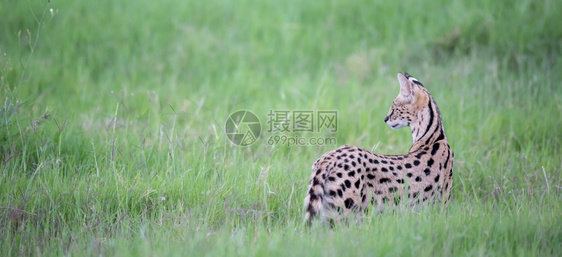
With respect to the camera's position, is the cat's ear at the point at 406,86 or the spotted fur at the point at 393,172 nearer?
the spotted fur at the point at 393,172

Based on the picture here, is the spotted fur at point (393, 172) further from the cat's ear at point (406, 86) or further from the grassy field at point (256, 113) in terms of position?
the grassy field at point (256, 113)

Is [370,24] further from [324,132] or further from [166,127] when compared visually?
[166,127]

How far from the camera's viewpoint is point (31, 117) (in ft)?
22.2

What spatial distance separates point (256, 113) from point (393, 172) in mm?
3822

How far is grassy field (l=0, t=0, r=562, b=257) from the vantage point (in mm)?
4750

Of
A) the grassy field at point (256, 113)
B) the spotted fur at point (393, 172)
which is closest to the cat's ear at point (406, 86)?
the spotted fur at point (393, 172)

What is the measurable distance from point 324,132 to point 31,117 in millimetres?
3784

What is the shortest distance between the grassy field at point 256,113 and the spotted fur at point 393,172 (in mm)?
204

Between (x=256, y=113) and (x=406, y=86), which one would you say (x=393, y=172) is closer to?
(x=406, y=86)

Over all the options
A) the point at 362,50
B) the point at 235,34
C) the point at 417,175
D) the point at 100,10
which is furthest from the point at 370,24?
the point at 417,175

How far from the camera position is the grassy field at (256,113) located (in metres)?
4.75

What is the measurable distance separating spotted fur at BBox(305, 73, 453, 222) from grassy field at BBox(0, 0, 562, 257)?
204 mm

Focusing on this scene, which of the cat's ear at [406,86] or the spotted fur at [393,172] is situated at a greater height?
the cat's ear at [406,86]

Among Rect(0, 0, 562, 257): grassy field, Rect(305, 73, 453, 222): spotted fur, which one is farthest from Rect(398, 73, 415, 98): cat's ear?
Rect(0, 0, 562, 257): grassy field
